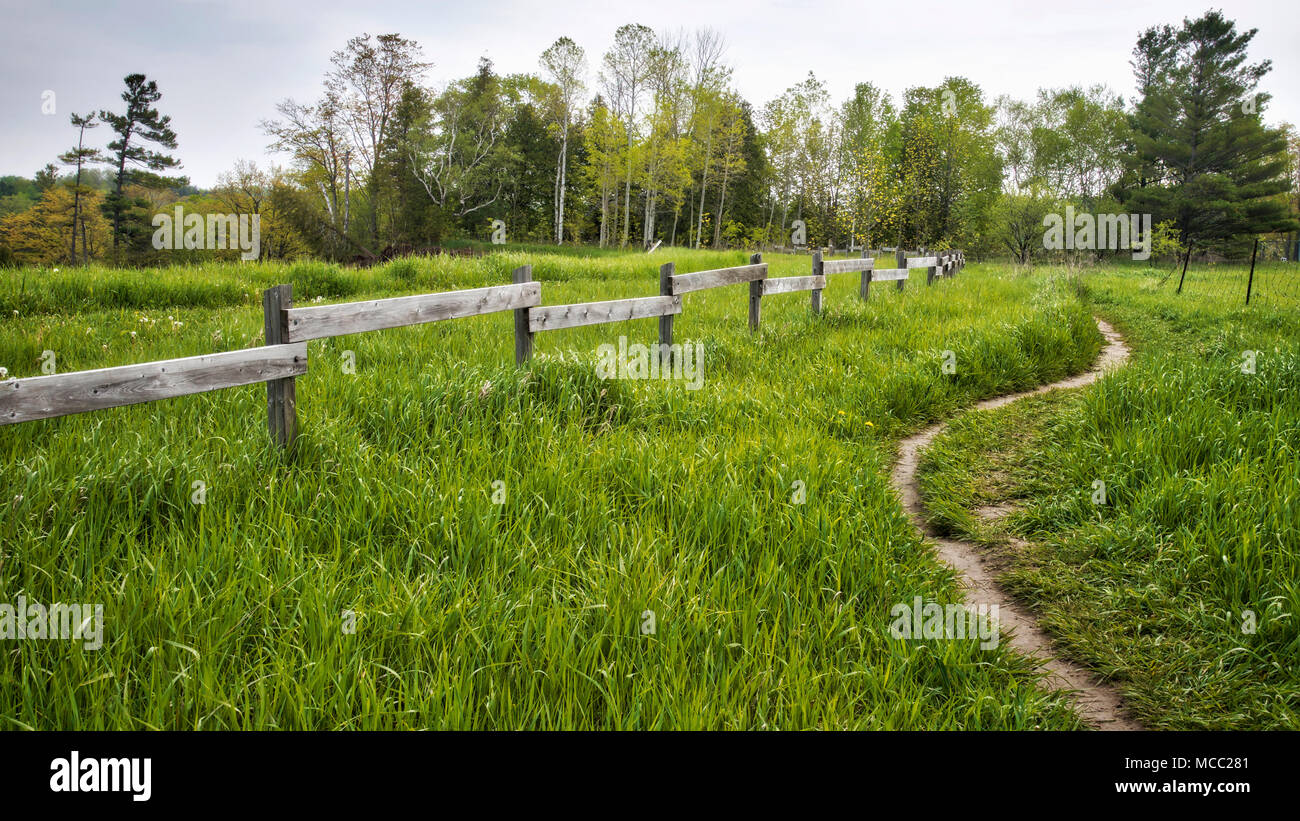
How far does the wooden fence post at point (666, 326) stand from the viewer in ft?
26.6

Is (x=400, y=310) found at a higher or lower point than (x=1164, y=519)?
higher

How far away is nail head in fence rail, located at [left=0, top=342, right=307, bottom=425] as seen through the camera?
3.28 m

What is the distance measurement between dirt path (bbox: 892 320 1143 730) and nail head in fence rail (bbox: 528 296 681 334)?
321 cm

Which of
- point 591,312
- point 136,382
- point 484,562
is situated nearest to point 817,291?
point 591,312

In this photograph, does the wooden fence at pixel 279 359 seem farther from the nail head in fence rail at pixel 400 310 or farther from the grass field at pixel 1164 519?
the grass field at pixel 1164 519

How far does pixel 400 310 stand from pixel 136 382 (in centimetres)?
200

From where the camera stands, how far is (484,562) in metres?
3.46

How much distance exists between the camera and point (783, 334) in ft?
31.8

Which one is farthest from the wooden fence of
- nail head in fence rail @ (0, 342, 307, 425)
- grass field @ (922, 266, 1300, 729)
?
grass field @ (922, 266, 1300, 729)

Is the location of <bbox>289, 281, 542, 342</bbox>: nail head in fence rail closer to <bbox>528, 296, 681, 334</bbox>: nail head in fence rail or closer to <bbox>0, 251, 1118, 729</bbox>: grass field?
<bbox>528, 296, 681, 334</bbox>: nail head in fence rail

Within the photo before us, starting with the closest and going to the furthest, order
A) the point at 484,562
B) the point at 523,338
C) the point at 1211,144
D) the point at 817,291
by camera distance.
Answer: the point at 484,562 → the point at 523,338 → the point at 817,291 → the point at 1211,144

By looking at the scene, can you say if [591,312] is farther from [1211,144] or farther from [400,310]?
[1211,144]

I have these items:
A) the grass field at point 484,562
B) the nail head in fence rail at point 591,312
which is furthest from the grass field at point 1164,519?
the nail head in fence rail at point 591,312
